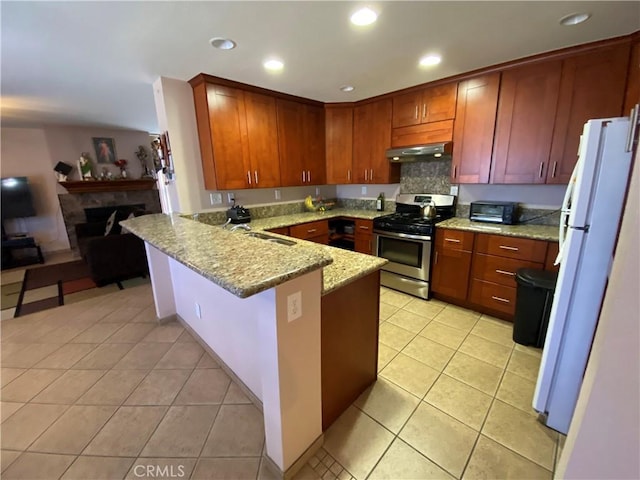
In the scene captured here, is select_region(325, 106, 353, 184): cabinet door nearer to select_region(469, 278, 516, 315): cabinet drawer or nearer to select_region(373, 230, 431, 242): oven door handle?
select_region(373, 230, 431, 242): oven door handle

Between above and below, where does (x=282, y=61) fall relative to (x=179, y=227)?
above

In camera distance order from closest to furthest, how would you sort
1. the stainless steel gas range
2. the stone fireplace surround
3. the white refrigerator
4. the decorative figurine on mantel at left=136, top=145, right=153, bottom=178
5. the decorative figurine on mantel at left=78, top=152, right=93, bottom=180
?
the white refrigerator < the stainless steel gas range < the decorative figurine on mantel at left=78, top=152, right=93, bottom=180 < the stone fireplace surround < the decorative figurine on mantel at left=136, top=145, right=153, bottom=178

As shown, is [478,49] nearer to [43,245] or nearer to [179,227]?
[179,227]

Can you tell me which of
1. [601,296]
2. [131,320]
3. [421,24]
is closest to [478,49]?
[421,24]

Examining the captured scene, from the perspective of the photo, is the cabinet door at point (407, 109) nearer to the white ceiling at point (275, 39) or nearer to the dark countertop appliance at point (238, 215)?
the white ceiling at point (275, 39)

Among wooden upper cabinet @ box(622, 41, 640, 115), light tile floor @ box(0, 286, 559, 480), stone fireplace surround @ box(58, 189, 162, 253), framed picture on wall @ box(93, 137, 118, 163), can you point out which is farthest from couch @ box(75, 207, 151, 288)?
wooden upper cabinet @ box(622, 41, 640, 115)

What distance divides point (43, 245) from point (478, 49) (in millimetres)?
7816

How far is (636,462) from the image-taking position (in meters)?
0.83

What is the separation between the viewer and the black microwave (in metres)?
2.65

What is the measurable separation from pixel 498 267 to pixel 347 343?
6.01ft

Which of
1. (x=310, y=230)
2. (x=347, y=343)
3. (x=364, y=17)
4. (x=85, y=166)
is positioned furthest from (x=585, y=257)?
(x=85, y=166)

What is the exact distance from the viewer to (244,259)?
1.10 m

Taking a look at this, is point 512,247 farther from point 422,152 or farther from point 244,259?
point 244,259

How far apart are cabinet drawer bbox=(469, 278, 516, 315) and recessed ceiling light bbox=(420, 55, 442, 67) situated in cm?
205
